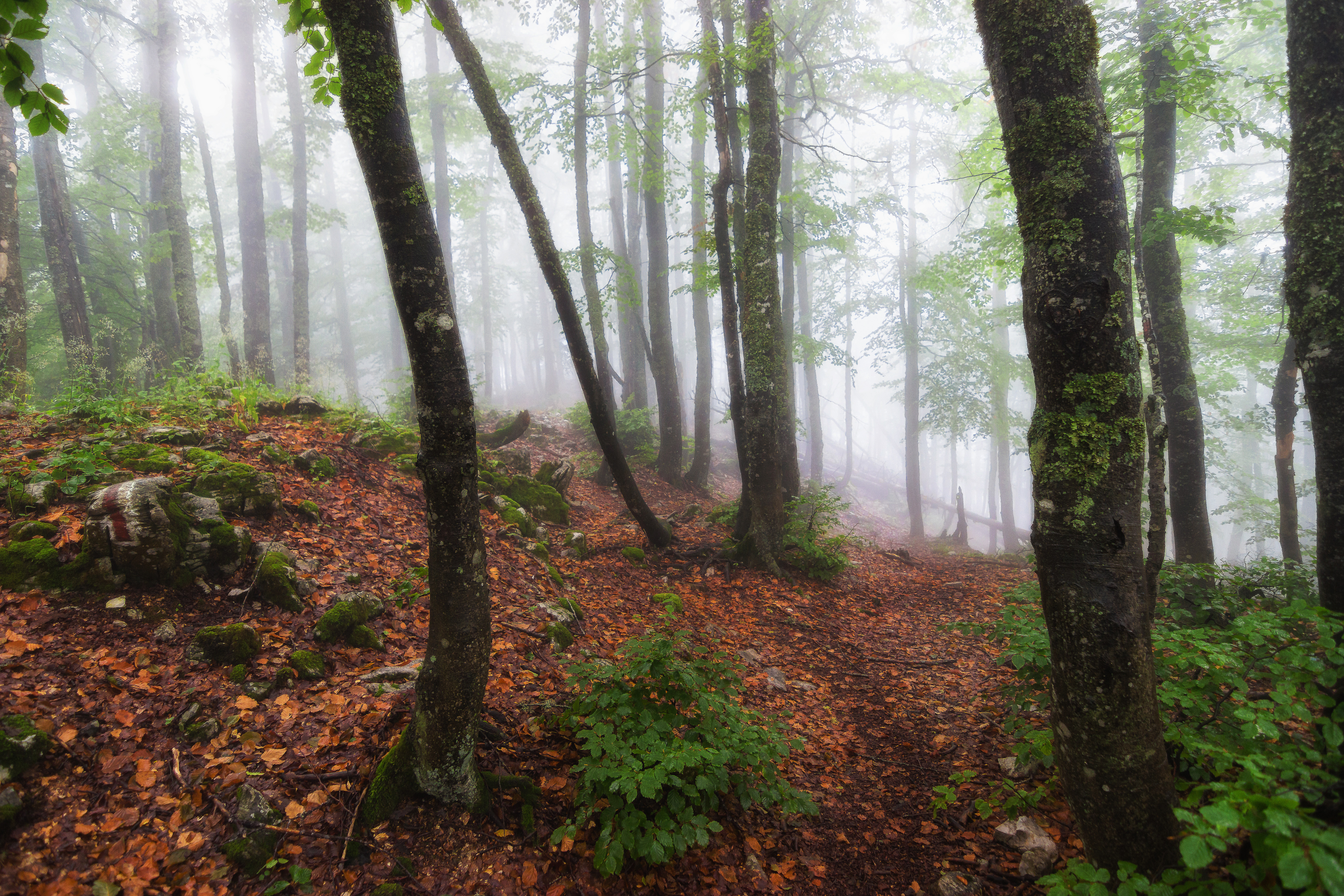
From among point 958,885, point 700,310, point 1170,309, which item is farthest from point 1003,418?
point 958,885

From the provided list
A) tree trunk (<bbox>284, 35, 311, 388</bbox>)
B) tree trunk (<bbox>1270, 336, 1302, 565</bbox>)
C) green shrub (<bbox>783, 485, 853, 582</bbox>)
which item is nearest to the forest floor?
green shrub (<bbox>783, 485, 853, 582</bbox>)

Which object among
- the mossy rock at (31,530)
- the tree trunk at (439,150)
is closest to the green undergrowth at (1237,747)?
the mossy rock at (31,530)

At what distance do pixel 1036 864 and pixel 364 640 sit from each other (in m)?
4.28

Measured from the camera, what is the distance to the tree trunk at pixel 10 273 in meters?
7.28

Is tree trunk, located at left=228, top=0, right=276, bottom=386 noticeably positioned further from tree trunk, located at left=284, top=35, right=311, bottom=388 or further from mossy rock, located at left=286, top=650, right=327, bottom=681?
mossy rock, located at left=286, top=650, right=327, bottom=681

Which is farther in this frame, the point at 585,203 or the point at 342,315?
the point at 342,315

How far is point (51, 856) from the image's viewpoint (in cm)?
212

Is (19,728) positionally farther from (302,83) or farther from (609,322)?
(302,83)

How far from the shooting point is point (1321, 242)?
10.6 feet

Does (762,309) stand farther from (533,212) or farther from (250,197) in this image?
(250,197)

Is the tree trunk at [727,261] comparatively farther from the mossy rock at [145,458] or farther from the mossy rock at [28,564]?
the mossy rock at [28,564]

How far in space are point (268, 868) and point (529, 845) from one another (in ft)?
3.66

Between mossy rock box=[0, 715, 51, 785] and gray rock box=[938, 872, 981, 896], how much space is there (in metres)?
4.28

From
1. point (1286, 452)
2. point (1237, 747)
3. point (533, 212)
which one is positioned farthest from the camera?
point (1286, 452)
